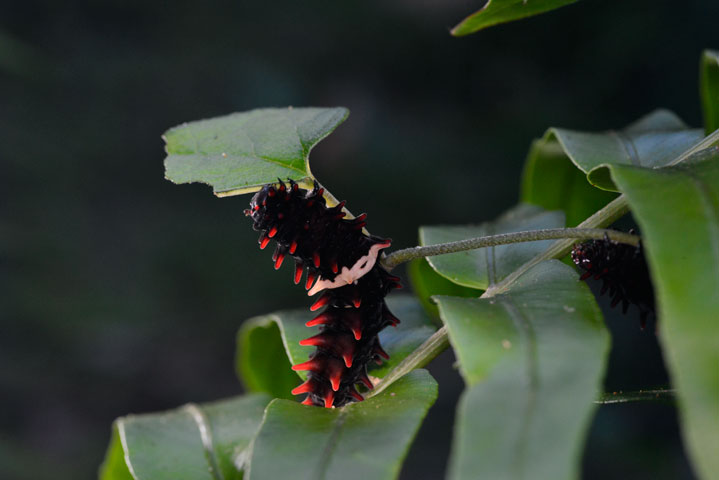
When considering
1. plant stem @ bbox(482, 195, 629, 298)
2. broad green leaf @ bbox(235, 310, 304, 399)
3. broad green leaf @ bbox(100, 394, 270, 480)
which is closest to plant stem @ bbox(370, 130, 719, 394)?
plant stem @ bbox(482, 195, 629, 298)

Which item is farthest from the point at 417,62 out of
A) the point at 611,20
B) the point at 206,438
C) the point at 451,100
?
the point at 206,438

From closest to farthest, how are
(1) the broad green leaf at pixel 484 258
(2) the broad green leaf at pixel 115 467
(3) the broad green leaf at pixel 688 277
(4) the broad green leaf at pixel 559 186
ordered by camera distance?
(3) the broad green leaf at pixel 688 277 < (1) the broad green leaf at pixel 484 258 < (2) the broad green leaf at pixel 115 467 < (4) the broad green leaf at pixel 559 186

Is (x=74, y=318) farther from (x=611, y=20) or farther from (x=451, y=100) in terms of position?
(x=611, y=20)

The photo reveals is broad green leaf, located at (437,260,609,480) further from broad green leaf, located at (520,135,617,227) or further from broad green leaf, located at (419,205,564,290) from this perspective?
broad green leaf, located at (520,135,617,227)

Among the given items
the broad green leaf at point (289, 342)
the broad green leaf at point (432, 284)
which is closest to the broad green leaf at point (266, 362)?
the broad green leaf at point (289, 342)

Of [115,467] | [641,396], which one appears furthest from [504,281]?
[115,467]

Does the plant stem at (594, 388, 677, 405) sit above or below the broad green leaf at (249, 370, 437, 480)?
below

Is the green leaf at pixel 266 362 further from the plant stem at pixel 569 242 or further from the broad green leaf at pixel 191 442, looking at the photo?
the plant stem at pixel 569 242
